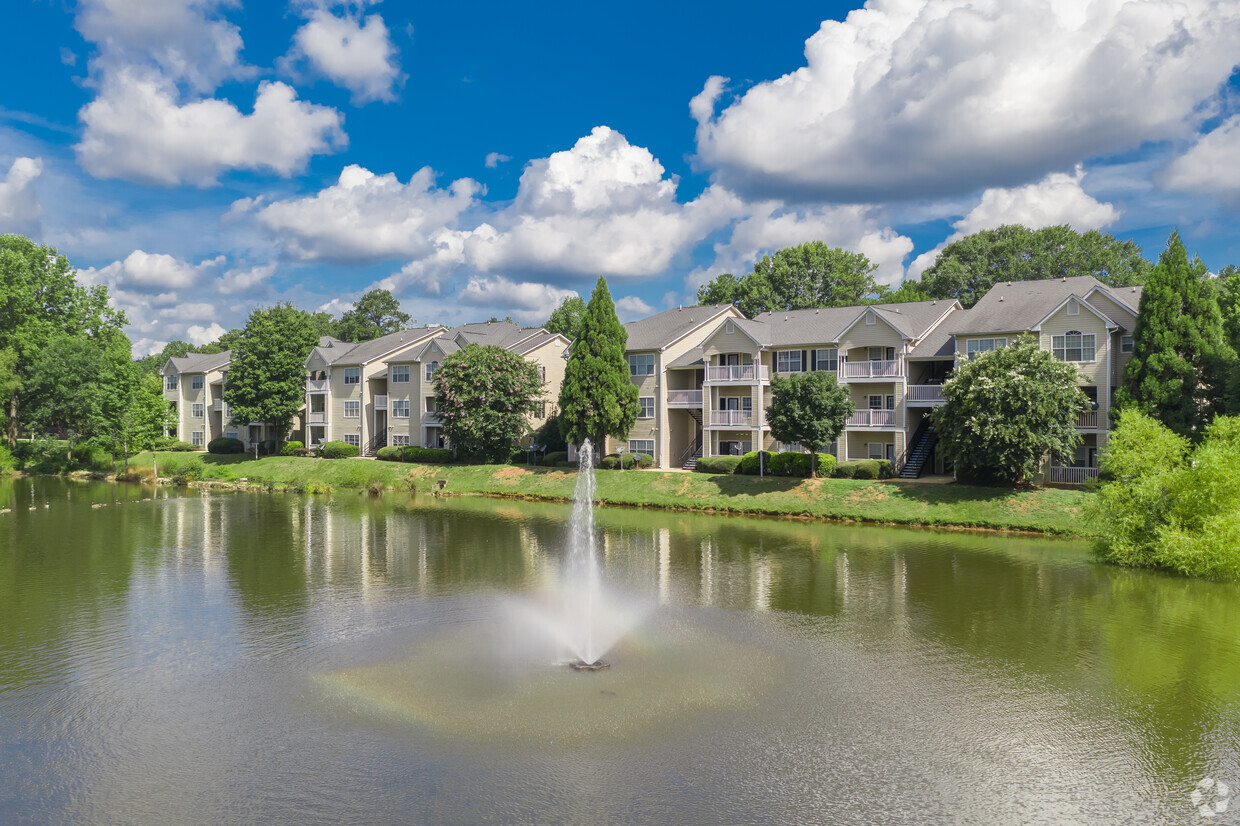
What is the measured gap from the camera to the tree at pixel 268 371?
73.2 m

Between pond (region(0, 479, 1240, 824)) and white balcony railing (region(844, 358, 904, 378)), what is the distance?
2129 centimetres

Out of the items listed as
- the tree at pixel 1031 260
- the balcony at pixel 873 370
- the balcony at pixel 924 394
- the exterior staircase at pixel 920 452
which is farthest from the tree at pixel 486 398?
the tree at pixel 1031 260

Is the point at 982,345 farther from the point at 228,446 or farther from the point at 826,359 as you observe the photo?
the point at 228,446

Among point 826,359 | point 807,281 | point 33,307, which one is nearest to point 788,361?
point 826,359

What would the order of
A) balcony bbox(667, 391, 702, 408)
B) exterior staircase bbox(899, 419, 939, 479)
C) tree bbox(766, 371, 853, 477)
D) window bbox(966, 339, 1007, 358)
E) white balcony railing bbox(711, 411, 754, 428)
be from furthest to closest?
balcony bbox(667, 391, 702, 408)
white balcony railing bbox(711, 411, 754, 428)
exterior staircase bbox(899, 419, 939, 479)
window bbox(966, 339, 1007, 358)
tree bbox(766, 371, 853, 477)

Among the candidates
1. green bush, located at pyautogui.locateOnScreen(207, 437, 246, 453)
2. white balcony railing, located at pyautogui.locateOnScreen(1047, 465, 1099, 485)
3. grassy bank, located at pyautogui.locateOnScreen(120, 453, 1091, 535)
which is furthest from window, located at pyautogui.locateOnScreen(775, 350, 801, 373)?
green bush, located at pyautogui.locateOnScreen(207, 437, 246, 453)

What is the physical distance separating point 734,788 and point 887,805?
241cm

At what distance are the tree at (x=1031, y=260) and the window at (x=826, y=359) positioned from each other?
34.8m

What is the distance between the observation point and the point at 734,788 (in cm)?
1297

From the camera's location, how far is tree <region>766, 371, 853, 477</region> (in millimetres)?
47156

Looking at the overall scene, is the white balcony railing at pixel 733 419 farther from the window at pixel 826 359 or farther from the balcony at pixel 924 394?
the balcony at pixel 924 394

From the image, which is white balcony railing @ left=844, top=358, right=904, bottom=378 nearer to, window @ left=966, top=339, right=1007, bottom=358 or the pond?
window @ left=966, top=339, right=1007, bottom=358

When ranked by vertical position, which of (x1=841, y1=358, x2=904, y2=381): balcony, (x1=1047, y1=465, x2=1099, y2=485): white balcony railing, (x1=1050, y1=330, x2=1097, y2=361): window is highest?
(x1=1050, y1=330, x2=1097, y2=361): window

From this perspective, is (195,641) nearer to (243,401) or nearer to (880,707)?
(880,707)
